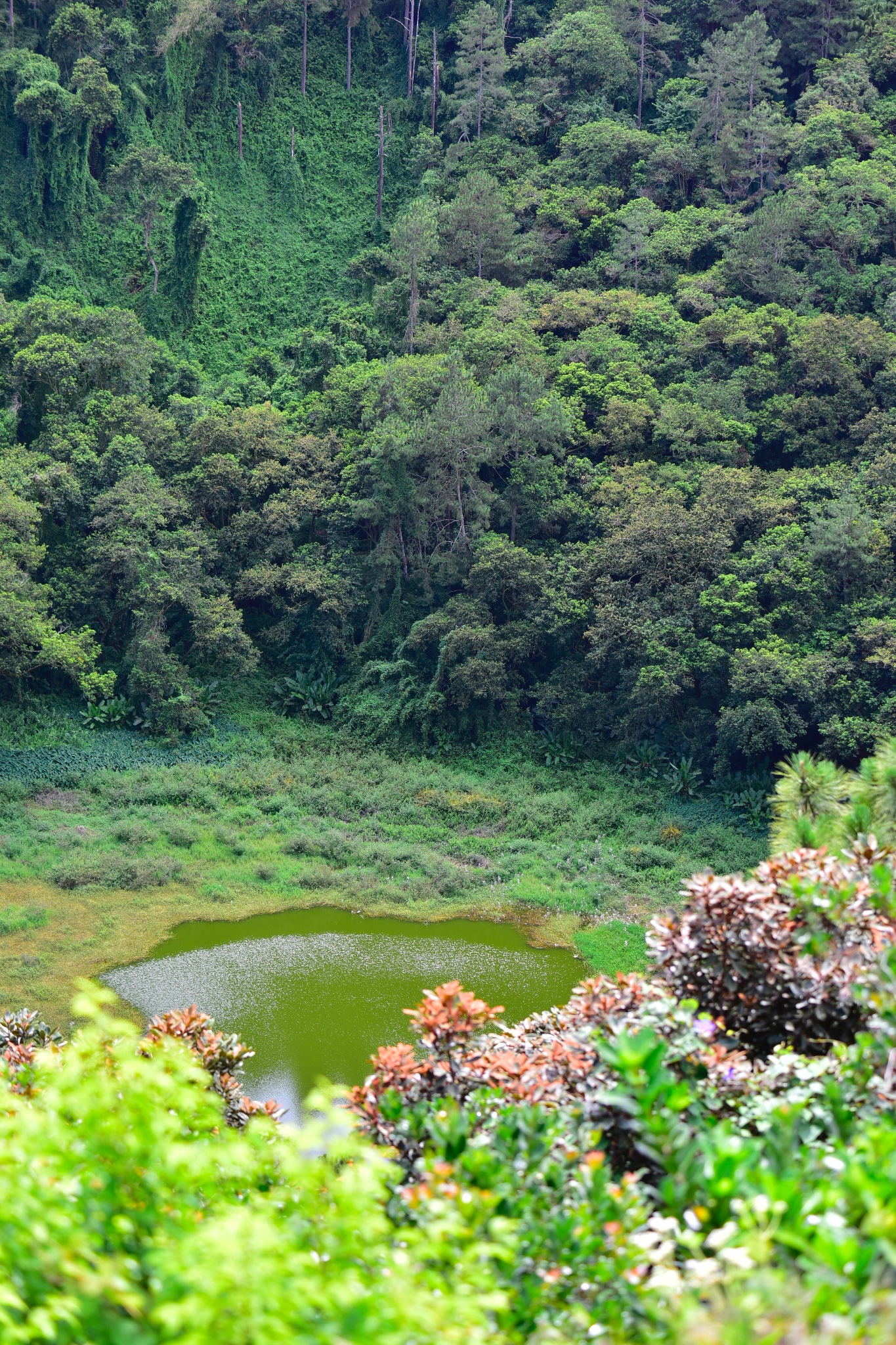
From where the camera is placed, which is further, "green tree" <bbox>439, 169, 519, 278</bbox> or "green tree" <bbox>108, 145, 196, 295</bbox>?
"green tree" <bbox>108, 145, 196, 295</bbox>

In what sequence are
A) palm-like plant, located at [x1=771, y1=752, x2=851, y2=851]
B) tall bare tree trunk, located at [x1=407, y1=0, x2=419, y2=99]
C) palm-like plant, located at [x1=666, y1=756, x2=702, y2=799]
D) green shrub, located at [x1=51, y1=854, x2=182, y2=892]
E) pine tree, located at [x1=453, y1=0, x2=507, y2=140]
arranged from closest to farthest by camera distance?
palm-like plant, located at [x1=771, y1=752, x2=851, y2=851] < green shrub, located at [x1=51, y1=854, x2=182, y2=892] < palm-like plant, located at [x1=666, y1=756, x2=702, y2=799] < pine tree, located at [x1=453, y1=0, x2=507, y2=140] < tall bare tree trunk, located at [x1=407, y1=0, x2=419, y2=99]

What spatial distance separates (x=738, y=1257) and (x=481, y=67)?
136 feet

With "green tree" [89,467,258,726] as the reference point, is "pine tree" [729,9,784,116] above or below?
above

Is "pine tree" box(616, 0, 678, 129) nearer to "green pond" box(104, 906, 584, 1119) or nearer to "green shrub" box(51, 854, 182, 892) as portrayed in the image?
"green shrub" box(51, 854, 182, 892)

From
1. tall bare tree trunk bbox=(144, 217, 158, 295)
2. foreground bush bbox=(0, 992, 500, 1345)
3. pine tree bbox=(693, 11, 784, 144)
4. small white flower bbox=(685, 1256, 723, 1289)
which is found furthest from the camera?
pine tree bbox=(693, 11, 784, 144)

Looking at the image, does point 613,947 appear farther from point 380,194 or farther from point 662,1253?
point 380,194

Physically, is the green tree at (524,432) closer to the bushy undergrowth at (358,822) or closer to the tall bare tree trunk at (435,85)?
the bushy undergrowth at (358,822)

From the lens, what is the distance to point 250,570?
27.8 metres

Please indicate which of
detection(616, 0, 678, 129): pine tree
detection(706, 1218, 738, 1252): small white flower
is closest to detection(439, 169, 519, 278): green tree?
detection(616, 0, 678, 129): pine tree

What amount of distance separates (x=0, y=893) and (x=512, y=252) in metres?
23.6

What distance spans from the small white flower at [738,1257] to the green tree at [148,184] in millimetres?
35533

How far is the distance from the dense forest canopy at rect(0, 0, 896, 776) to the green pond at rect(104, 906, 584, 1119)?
23.0 ft

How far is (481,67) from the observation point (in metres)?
38.6

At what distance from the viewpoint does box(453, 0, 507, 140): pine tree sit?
3891cm
